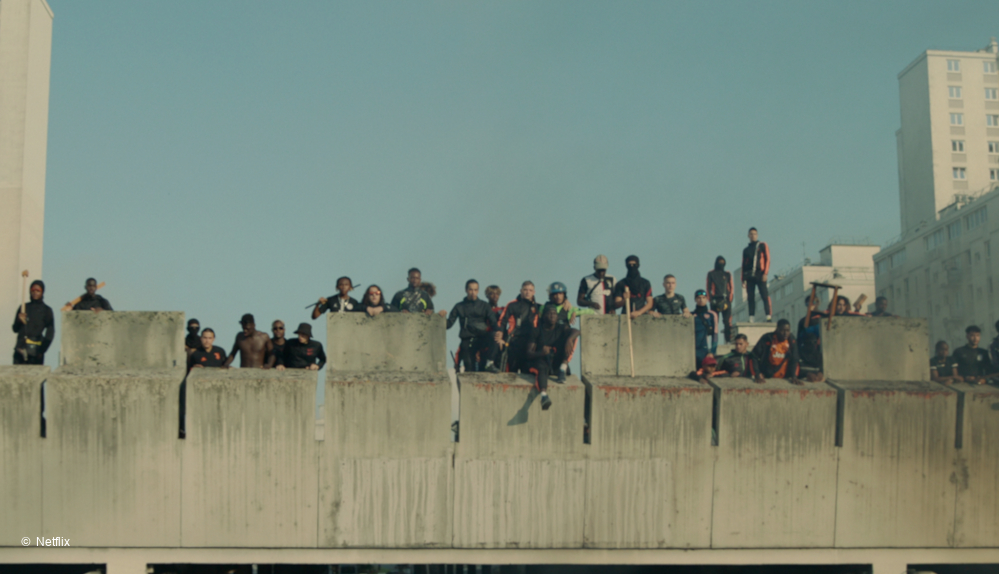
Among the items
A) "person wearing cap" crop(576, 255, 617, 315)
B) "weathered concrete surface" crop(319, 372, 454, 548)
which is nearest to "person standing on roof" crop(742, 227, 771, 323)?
"person wearing cap" crop(576, 255, 617, 315)

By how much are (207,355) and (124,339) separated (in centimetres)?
109

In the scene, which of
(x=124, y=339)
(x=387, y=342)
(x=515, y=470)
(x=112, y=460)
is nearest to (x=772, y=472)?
(x=515, y=470)

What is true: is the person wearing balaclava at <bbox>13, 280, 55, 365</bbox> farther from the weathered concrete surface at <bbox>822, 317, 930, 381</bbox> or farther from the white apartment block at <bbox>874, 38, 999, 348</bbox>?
the white apartment block at <bbox>874, 38, 999, 348</bbox>

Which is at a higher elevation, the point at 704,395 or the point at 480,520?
the point at 704,395

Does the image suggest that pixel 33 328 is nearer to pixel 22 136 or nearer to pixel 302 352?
pixel 302 352

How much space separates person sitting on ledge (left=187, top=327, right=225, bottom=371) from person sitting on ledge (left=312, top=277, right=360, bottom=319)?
4.56 ft

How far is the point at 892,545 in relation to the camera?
13617mm

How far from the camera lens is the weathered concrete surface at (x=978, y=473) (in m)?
13.8

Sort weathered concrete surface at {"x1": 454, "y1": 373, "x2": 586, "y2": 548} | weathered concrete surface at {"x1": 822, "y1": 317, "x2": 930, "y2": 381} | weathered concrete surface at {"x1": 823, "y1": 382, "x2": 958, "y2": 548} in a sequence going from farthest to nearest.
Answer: weathered concrete surface at {"x1": 822, "y1": 317, "x2": 930, "y2": 381} < weathered concrete surface at {"x1": 823, "y1": 382, "x2": 958, "y2": 548} < weathered concrete surface at {"x1": 454, "y1": 373, "x2": 586, "y2": 548}

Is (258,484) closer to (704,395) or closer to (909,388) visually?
(704,395)

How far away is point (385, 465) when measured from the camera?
13.1 m

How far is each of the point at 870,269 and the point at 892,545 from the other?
78.6m

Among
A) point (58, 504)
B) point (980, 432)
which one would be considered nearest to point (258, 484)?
point (58, 504)

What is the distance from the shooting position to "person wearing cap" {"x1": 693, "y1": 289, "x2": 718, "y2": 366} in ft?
54.0
